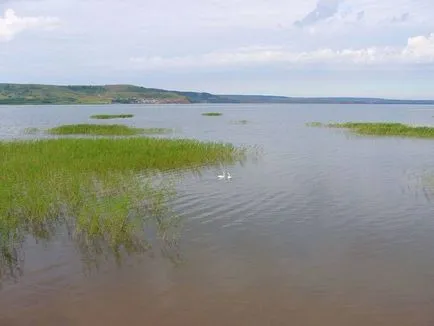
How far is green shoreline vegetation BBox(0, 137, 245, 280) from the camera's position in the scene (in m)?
14.2

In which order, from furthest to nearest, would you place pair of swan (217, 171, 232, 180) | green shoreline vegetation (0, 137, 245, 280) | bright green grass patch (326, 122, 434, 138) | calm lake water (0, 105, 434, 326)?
bright green grass patch (326, 122, 434, 138), pair of swan (217, 171, 232, 180), green shoreline vegetation (0, 137, 245, 280), calm lake water (0, 105, 434, 326)

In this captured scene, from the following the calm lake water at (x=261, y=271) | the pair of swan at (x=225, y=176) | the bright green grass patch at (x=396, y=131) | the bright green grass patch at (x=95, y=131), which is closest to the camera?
the calm lake water at (x=261, y=271)

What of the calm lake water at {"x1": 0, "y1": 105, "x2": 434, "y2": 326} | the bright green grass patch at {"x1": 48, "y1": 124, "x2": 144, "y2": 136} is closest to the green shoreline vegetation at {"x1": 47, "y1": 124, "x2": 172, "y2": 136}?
the bright green grass patch at {"x1": 48, "y1": 124, "x2": 144, "y2": 136}

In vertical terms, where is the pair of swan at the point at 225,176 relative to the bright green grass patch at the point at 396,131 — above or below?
below

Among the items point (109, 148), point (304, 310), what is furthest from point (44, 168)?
point (304, 310)

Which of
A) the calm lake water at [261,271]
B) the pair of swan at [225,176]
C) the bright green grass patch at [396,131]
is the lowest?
the calm lake water at [261,271]

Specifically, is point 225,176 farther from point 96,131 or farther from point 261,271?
point 96,131

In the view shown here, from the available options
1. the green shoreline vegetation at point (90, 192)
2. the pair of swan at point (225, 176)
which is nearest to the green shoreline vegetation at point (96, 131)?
the green shoreline vegetation at point (90, 192)

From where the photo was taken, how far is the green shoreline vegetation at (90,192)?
46.6ft

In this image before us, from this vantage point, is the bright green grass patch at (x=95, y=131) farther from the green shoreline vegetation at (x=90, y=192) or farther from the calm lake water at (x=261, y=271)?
the calm lake water at (x=261, y=271)

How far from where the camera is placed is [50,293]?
1100cm

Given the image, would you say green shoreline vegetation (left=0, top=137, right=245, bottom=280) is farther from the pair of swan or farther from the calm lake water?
the pair of swan

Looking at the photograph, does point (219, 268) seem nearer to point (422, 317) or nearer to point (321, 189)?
point (422, 317)

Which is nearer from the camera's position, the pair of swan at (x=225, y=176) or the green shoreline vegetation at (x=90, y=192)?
the green shoreline vegetation at (x=90, y=192)
